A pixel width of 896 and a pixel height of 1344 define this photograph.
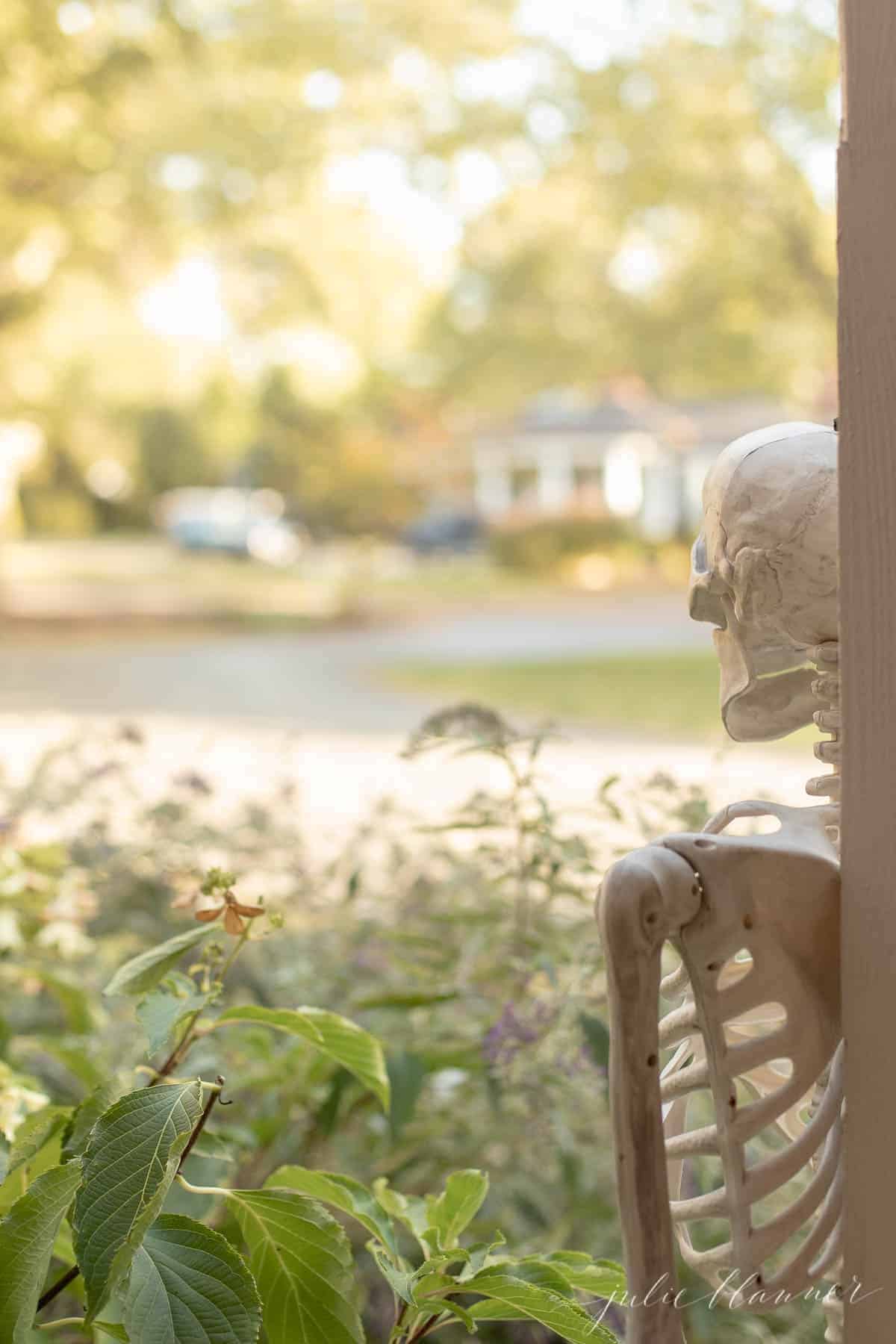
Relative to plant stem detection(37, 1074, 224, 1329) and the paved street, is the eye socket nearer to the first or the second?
plant stem detection(37, 1074, 224, 1329)

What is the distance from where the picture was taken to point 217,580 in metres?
11.9

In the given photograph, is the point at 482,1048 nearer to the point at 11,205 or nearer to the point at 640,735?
the point at 640,735

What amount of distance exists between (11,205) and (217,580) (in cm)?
476

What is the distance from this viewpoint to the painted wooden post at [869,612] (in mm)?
406

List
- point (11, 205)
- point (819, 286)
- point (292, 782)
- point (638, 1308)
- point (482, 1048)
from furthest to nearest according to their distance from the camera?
point (819, 286) → point (11, 205) → point (292, 782) → point (482, 1048) → point (638, 1308)

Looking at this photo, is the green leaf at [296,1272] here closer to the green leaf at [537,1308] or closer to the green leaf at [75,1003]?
the green leaf at [537,1308]

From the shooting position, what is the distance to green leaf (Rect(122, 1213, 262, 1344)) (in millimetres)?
444

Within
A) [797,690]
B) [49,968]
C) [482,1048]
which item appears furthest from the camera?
[49,968]

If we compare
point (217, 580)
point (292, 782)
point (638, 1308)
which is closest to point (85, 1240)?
point (638, 1308)

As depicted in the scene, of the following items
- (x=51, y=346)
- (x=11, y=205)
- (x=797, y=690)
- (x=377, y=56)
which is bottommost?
(x=797, y=690)

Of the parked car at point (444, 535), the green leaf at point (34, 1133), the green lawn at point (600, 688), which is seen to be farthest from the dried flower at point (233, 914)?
the parked car at point (444, 535)

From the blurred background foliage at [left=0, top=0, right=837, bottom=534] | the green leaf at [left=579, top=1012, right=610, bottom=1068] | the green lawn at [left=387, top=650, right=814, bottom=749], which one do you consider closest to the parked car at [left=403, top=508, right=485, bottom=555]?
the blurred background foliage at [left=0, top=0, right=837, bottom=534]

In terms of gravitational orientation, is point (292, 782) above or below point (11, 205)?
below

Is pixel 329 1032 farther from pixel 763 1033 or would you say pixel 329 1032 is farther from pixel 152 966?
pixel 763 1033
